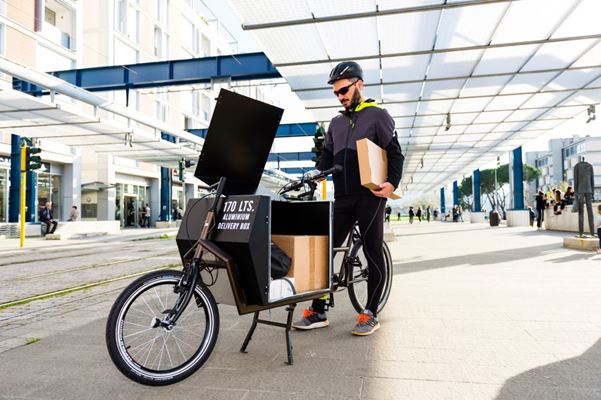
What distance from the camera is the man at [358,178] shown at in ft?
11.8

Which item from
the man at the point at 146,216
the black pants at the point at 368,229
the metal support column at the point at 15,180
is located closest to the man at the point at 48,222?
the metal support column at the point at 15,180

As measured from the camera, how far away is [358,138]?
3.61m

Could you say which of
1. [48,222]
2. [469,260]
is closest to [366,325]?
[469,260]

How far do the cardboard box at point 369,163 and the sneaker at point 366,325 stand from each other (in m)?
1.01

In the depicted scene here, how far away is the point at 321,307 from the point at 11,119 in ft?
62.8

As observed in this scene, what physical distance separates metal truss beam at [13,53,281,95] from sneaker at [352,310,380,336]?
560 inches

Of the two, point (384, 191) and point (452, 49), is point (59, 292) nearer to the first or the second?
point (384, 191)

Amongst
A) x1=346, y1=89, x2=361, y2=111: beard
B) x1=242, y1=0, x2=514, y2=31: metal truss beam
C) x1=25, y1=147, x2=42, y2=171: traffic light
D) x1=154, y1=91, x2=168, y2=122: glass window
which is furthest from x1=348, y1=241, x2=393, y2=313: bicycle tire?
x1=154, y1=91, x2=168, y2=122: glass window

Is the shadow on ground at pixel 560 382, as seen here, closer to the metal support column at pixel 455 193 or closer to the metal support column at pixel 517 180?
the metal support column at pixel 517 180

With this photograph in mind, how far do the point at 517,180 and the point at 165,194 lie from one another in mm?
24116

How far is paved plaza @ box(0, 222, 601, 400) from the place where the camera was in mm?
2547

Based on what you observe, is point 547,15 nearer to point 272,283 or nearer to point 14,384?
point 272,283

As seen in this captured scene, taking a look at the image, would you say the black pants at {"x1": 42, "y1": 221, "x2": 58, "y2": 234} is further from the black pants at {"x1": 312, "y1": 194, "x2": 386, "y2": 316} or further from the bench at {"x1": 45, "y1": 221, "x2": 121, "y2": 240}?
the black pants at {"x1": 312, "y1": 194, "x2": 386, "y2": 316}

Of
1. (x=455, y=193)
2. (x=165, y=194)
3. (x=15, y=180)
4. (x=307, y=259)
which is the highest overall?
(x=455, y=193)
